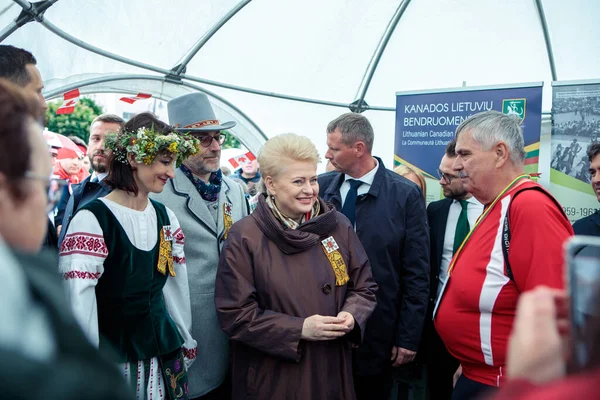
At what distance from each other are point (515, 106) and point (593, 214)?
1.35 m

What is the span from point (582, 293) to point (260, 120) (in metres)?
7.24

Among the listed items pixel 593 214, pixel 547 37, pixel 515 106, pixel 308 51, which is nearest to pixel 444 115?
pixel 515 106

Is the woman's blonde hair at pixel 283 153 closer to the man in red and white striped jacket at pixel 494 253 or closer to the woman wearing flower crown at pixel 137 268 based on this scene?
the woman wearing flower crown at pixel 137 268

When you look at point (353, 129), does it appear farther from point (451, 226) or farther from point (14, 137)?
point (14, 137)

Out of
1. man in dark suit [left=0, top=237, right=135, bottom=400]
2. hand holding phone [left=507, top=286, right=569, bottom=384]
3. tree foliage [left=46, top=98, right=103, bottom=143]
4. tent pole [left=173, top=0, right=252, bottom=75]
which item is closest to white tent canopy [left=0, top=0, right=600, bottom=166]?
tent pole [left=173, top=0, right=252, bottom=75]

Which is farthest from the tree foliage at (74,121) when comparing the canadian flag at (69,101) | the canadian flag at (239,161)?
the canadian flag at (69,101)

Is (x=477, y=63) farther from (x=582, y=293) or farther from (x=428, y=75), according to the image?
(x=582, y=293)

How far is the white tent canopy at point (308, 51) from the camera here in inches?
223

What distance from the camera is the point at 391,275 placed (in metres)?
3.91

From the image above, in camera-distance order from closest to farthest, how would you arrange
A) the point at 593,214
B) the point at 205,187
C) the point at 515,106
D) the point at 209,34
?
the point at 205,187 → the point at 593,214 → the point at 515,106 → the point at 209,34

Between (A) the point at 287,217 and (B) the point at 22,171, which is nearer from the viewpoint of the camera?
(B) the point at 22,171

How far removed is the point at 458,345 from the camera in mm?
2674

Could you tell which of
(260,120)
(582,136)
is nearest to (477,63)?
(582,136)

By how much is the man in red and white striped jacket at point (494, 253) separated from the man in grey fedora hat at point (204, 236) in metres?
1.47
